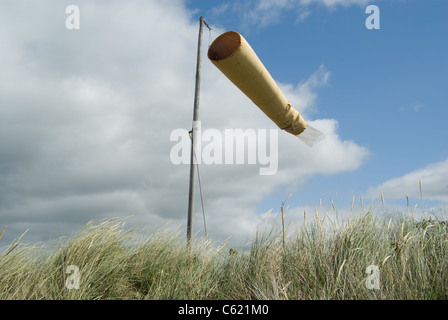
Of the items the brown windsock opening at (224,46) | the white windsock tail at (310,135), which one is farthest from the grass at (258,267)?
the brown windsock opening at (224,46)

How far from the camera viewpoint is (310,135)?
680 centimetres

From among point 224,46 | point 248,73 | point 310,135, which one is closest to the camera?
point 224,46

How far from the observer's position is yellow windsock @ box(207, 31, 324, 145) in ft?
15.0

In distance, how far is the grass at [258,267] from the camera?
4.86 m

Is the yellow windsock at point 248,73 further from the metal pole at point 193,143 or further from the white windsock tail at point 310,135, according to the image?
the metal pole at point 193,143

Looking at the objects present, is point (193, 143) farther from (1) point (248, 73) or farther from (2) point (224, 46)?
(2) point (224, 46)

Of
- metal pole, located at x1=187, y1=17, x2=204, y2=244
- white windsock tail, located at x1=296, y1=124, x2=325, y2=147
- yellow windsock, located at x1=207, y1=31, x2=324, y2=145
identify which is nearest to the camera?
yellow windsock, located at x1=207, y1=31, x2=324, y2=145

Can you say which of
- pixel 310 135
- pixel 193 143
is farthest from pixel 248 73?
pixel 193 143

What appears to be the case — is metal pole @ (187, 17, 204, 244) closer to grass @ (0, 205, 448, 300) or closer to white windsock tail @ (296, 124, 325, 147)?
grass @ (0, 205, 448, 300)

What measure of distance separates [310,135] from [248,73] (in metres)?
2.51

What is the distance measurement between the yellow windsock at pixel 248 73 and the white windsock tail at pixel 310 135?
84 centimetres

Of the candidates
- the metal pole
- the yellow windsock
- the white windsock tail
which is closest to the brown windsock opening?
the yellow windsock

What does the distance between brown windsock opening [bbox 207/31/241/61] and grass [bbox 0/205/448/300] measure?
3.15 m
